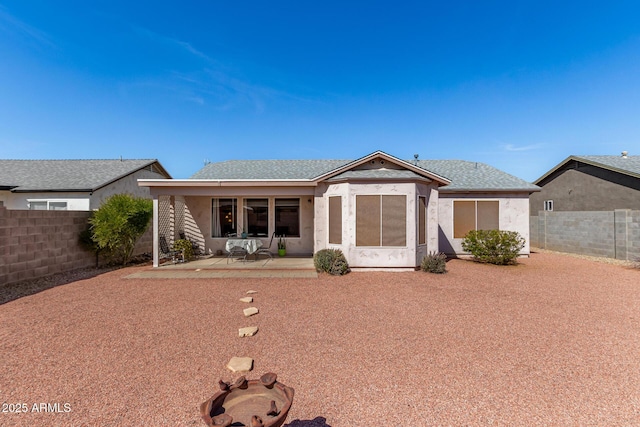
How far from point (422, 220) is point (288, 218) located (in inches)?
226

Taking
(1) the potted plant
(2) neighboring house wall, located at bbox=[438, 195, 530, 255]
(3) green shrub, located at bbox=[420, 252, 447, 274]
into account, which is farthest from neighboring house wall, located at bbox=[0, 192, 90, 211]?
(2) neighboring house wall, located at bbox=[438, 195, 530, 255]

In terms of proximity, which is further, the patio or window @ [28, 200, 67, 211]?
window @ [28, 200, 67, 211]

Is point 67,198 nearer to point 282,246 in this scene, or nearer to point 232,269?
point 232,269

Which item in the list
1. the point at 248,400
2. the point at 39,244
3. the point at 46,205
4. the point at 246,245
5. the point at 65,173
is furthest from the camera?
the point at 65,173

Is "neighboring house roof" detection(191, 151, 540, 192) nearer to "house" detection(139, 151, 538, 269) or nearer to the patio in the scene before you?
"house" detection(139, 151, 538, 269)

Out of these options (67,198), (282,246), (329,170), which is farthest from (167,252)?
(329,170)

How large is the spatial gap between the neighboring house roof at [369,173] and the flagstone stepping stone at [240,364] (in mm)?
6414

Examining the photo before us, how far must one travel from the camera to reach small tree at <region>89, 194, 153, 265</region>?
939 centimetres

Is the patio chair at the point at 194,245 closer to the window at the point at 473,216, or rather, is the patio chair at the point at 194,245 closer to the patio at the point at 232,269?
the patio at the point at 232,269

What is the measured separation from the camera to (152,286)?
7387 mm

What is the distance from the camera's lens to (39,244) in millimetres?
7930

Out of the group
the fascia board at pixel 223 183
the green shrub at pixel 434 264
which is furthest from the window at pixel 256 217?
the green shrub at pixel 434 264

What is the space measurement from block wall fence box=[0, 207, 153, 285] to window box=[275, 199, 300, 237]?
696cm

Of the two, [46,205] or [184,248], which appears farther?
[46,205]
